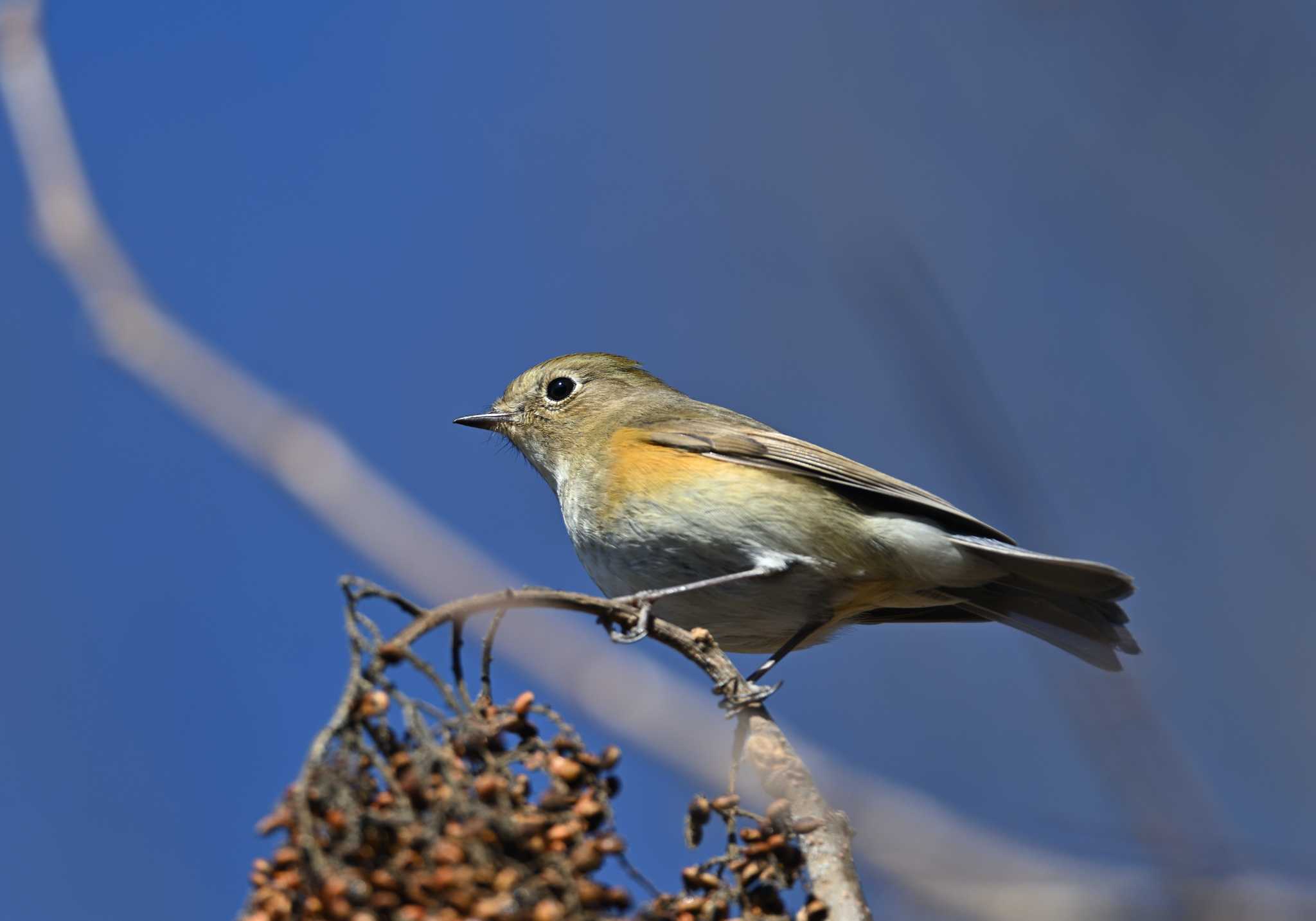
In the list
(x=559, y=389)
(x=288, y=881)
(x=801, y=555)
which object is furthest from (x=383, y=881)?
(x=559, y=389)

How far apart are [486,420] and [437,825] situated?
3822mm

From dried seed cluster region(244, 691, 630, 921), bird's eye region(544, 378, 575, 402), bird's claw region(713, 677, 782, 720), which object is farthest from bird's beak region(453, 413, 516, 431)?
dried seed cluster region(244, 691, 630, 921)

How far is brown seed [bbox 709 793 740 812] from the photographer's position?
224 cm

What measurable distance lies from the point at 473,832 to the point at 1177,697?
507 cm

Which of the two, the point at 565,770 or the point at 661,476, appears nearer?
the point at 565,770

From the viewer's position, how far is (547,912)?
1598mm

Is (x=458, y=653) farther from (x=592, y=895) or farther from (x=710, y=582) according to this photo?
(x=710, y=582)

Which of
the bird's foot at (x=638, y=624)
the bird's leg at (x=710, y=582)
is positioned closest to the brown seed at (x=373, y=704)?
the bird's foot at (x=638, y=624)

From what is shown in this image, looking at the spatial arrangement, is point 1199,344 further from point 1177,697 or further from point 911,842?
point 911,842

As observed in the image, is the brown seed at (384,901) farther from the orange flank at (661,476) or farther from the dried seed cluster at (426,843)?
the orange flank at (661,476)

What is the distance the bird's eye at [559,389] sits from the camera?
17.7 feet

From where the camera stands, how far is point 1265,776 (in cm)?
550

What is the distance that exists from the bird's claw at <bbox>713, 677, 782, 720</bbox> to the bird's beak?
270 centimetres

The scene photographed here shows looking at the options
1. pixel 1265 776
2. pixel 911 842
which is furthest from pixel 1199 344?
pixel 911 842
